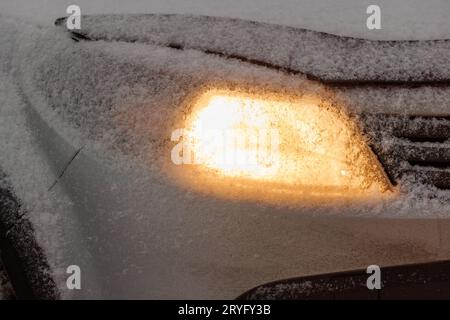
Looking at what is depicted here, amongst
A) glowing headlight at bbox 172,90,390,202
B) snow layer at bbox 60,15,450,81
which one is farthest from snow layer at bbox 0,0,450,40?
glowing headlight at bbox 172,90,390,202

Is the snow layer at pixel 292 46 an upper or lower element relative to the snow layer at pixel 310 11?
lower

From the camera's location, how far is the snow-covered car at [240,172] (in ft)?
5.21

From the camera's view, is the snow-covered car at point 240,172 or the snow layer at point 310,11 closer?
the snow-covered car at point 240,172

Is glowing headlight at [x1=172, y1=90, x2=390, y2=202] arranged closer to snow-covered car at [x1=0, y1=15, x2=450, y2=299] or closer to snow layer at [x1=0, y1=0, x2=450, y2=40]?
snow-covered car at [x1=0, y1=15, x2=450, y2=299]

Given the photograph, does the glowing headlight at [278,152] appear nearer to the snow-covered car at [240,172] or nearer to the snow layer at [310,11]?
the snow-covered car at [240,172]

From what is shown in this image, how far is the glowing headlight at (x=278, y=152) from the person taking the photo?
159 centimetres

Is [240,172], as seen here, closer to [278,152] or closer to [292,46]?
[278,152]

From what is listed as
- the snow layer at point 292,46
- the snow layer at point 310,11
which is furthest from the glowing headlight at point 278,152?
the snow layer at point 310,11

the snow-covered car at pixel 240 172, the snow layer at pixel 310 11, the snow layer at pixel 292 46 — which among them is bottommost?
the snow-covered car at pixel 240 172

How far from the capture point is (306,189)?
1593 millimetres

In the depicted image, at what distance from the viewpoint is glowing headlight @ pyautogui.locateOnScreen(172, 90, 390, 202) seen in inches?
62.5

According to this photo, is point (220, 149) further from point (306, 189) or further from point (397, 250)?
point (397, 250)

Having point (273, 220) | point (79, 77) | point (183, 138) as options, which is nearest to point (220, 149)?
point (183, 138)

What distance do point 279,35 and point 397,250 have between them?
28.6 inches
